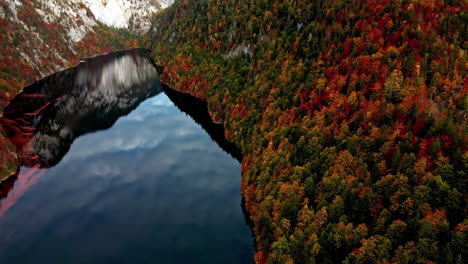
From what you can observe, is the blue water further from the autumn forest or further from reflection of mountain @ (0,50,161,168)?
reflection of mountain @ (0,50,161,168)

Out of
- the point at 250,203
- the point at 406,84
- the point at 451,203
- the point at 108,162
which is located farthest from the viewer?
the point at 108,162

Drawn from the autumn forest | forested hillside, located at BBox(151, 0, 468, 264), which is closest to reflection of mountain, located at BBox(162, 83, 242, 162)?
the autumn forest

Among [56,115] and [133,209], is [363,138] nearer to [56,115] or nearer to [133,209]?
[133,209]

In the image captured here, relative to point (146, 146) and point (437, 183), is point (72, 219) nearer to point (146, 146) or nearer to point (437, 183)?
point (146, 146)

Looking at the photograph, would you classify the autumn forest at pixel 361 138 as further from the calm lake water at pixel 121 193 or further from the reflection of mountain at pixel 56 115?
the reflection of mountain at pixel 56 115

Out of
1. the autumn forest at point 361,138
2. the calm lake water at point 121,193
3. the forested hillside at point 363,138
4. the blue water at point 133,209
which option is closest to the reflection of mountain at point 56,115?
the calm lake water at point 121,193

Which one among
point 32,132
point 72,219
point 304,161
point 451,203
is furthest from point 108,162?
point 451,203

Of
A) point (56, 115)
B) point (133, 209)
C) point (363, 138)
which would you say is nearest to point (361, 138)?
point (363, 138)
